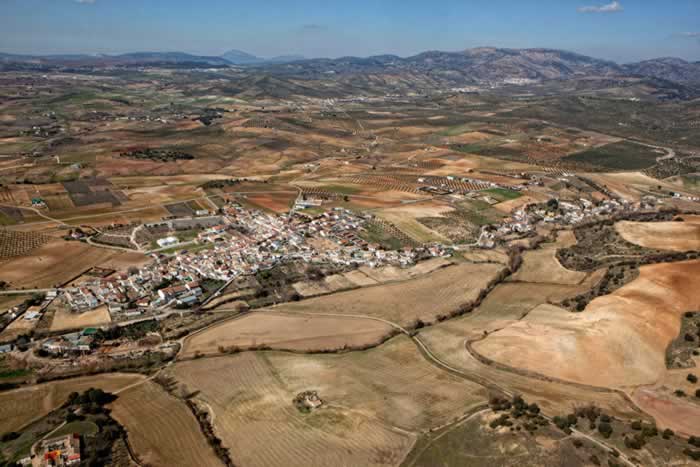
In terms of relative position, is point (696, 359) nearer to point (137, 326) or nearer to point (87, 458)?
point (87, 458)

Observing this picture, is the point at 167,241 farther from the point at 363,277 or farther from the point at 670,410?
the point at 670,410

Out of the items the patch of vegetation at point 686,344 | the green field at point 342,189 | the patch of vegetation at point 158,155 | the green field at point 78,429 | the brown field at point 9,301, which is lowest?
the green field at point 78,429

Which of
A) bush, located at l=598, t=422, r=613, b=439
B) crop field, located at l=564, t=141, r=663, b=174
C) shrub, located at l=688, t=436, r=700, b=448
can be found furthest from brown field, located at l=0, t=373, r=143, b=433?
crop field, located at l=564, t=141, r=663, b=174

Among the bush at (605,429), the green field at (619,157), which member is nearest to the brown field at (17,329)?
the bush at (605,429)

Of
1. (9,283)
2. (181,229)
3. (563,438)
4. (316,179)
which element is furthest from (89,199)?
(563,438)

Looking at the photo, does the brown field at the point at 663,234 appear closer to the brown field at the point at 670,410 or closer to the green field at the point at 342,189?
the brown field at the point at 670,410
